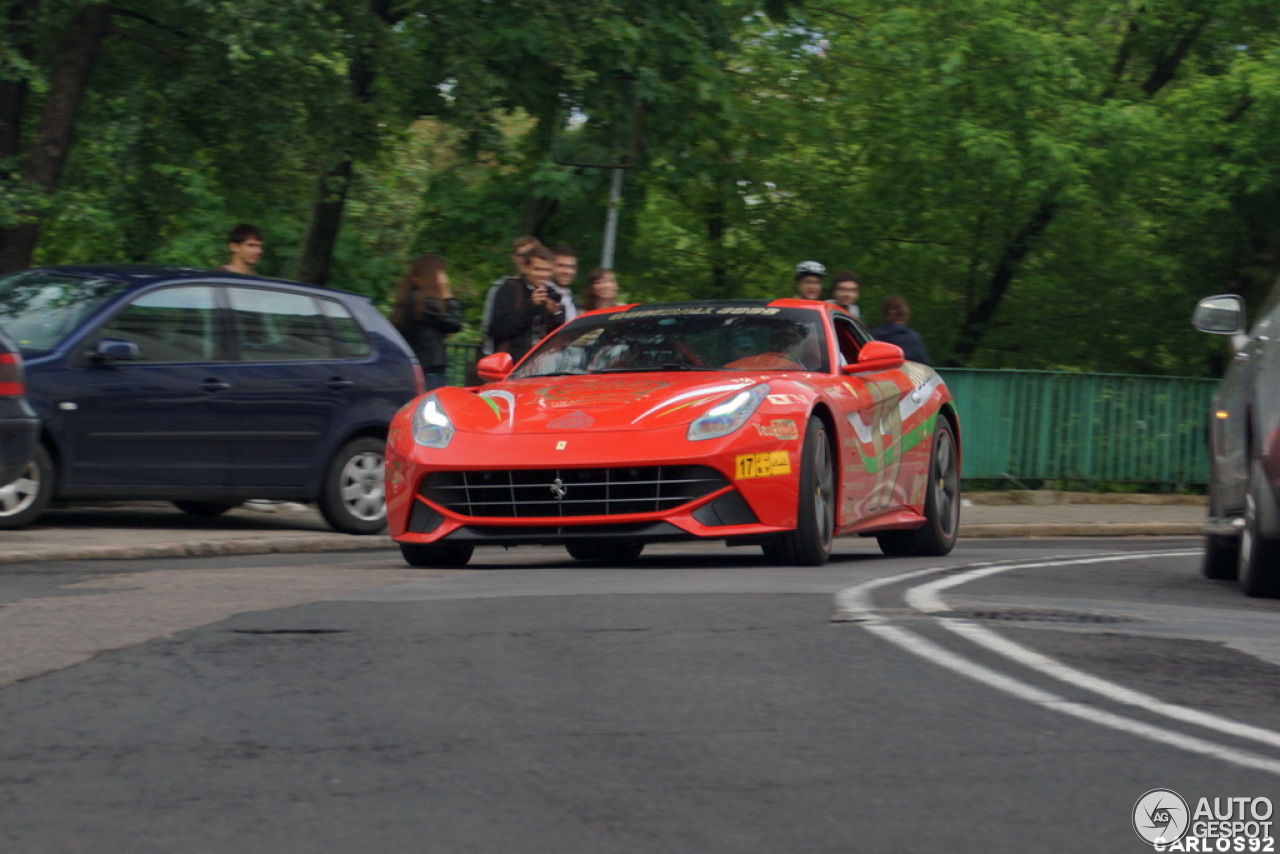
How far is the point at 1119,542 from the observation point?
17812mm

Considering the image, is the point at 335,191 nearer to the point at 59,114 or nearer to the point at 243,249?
the point at 59,114

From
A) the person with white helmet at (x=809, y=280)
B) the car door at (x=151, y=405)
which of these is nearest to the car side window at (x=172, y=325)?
the car door at (x=151, y=405)

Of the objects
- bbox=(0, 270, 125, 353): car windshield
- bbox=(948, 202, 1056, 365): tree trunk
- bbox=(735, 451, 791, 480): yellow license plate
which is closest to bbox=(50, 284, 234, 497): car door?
bbox=(0, 270, 125, 353): car windshield

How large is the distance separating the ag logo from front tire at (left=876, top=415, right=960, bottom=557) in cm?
769

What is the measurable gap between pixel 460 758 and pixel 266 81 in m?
14.2

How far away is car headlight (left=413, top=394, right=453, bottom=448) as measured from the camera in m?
9.94

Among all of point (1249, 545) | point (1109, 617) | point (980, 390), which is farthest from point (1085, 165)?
point (1109, 617)

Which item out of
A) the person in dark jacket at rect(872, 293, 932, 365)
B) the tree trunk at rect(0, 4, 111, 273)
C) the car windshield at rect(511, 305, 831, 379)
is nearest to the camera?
the car windshield at rect(511, 305, 831, 379)

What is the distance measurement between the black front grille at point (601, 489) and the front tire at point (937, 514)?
2.81 meters

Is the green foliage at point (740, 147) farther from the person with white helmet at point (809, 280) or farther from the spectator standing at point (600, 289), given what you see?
the person with white helmet at point (809, 280)

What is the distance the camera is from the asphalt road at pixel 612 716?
417cm

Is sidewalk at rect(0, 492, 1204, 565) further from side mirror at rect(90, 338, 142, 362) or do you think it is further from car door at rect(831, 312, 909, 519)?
car door at rect(831, 312, 909, 519)

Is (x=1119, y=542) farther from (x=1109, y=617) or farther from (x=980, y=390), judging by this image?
(x=1109, y=617)

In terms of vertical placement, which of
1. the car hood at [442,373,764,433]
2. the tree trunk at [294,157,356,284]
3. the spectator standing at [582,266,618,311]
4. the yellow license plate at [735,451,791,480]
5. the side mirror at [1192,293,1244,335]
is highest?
the tree trunk at [294,157,356,284]
